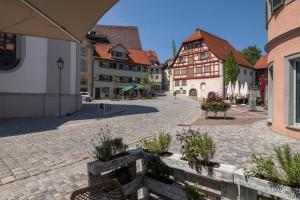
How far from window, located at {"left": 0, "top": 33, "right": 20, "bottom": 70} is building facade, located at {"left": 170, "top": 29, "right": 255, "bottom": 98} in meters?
34.3

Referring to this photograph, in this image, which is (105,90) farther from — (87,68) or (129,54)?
(129,54)

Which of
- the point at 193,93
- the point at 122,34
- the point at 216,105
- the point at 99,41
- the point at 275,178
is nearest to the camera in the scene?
the point at 275,178

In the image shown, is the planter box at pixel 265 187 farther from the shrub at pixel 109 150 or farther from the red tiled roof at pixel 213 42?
the red tiled roof at pixel 213 42

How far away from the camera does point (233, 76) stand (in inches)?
1431

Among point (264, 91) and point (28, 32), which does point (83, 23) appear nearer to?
point (28, 32)

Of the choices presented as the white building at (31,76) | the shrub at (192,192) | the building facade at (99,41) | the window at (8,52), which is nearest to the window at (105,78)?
the building facade at (99,41)

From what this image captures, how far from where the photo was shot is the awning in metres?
3.14

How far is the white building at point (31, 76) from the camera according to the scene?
54.0 ft

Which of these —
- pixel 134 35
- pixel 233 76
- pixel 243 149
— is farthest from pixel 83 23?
pixel 134 35

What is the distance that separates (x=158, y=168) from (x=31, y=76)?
16167 millimetres

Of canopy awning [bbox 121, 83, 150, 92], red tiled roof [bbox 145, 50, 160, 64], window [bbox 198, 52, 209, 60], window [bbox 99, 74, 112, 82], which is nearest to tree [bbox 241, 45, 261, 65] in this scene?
red tiled roof [bbox 145, 50, 160, 64]

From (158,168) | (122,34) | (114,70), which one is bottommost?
(158,168)

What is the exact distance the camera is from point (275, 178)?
2.73 metres

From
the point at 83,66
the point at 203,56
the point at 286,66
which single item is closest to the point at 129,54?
the point at 83,66
